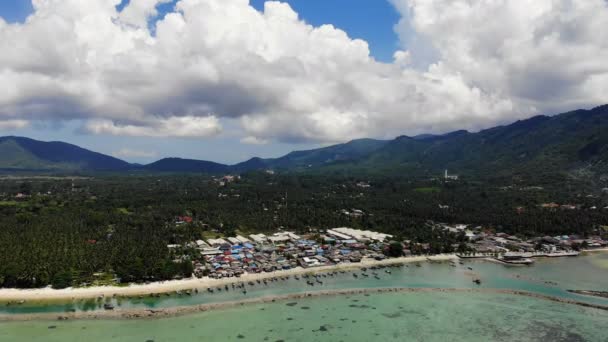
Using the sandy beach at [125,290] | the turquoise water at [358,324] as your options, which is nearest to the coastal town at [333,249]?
the sandy beach at [125,290]

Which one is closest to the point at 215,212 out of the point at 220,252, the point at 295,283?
the point at 220,252

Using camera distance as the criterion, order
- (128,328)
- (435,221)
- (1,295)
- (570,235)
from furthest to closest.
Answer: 1. (435,221)
2. (570,235)
3. (1,295)
4. (128,328)

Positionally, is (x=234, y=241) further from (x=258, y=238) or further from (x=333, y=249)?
(x=333, y=249)

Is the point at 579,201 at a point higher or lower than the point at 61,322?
higher

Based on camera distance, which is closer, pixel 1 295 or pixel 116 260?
pixel 1 295

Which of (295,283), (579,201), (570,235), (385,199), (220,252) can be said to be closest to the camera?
(295,283)

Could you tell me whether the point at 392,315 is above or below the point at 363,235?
below

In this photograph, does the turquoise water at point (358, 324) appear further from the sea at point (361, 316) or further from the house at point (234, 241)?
the house at point (234, 241)

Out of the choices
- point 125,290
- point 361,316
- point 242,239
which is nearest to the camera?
point 361,316

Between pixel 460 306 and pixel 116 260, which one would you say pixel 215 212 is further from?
pixel 460 306

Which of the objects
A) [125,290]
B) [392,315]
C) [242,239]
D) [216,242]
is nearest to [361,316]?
[392,315]
